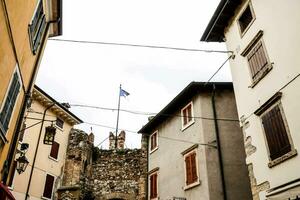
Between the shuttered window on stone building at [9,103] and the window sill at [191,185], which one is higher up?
the shuttered window on stone building at [9,103]

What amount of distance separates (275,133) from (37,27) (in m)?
8.31

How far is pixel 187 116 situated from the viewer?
50.9 ft

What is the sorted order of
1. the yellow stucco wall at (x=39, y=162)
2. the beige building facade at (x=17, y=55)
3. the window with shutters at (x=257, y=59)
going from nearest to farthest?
1. the beige building facade at (x=17, y=55)
2. the window with shutters at (x=257, y=59)
3. the yellow stucco wall at (x=39, y=162)

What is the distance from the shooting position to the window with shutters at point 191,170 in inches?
529

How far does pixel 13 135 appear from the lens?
8.77m

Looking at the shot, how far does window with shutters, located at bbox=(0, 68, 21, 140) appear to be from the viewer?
7.31 meters

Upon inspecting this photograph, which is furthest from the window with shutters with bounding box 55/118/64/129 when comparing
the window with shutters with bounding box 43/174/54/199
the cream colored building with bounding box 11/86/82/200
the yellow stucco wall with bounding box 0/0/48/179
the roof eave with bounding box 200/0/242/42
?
the roof eave with bounding box 200/0/242/42

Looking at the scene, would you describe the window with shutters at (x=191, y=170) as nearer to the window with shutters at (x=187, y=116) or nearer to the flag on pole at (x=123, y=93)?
the window with shutters at (x=187, y=116)

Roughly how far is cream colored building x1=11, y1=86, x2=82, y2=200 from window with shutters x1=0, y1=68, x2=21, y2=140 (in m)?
9.89

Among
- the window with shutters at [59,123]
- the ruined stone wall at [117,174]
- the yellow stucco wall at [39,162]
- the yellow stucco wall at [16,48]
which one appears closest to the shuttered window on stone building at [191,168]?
the ruined stone wall at [117,174]

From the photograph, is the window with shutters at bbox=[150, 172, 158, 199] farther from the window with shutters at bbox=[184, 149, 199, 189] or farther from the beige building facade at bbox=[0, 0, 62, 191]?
the beige building facade at bbox=[0, 0, 62, 191]

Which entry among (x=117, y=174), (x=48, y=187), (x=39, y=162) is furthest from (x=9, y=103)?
(x=117, y=174)

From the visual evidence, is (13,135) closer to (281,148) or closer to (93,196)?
(281,148)

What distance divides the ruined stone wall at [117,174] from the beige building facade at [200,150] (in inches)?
118
